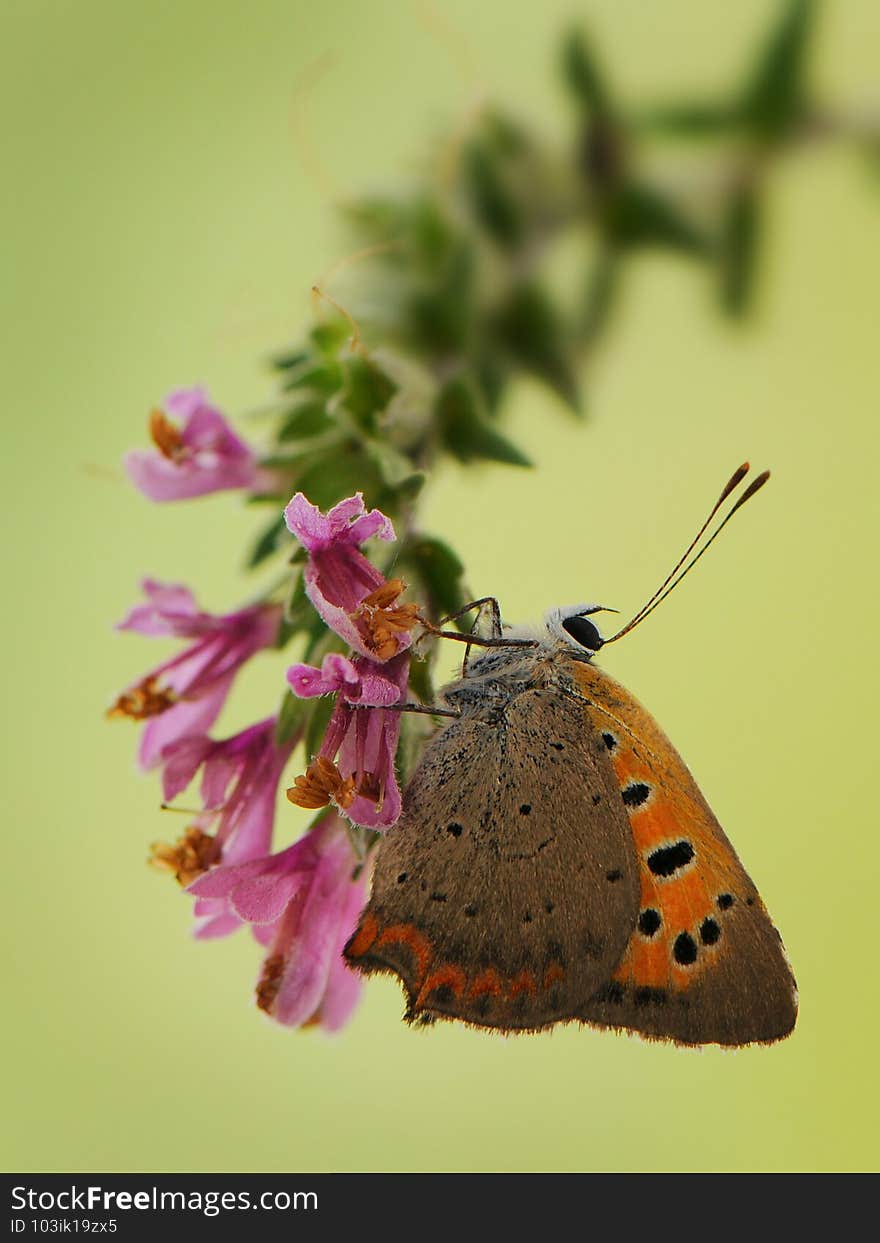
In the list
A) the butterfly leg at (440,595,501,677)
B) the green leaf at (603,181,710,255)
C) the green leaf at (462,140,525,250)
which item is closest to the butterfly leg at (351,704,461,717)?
the butterfly leg at (440,595,501,677)

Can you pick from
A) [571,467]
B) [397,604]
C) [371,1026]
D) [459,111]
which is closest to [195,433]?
[397,604]

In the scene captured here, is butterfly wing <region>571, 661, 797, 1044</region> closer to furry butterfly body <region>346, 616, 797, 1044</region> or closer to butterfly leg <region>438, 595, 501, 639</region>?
furry butterfly body <region>346, 616, 797, 1044</region>

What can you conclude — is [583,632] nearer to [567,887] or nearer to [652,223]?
[567,887]

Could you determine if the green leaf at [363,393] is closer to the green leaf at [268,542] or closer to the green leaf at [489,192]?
the green leaf at [268,542]

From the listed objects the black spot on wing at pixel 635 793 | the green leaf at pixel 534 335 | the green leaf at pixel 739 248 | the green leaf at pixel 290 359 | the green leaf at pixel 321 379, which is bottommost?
the black spot on wing at pixel 635 793

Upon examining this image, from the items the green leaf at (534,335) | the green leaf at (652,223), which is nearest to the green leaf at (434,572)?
the green leaf at (534,335)

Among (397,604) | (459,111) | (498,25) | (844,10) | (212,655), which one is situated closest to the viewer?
(397,604)

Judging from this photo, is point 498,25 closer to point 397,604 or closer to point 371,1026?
point 397,604
